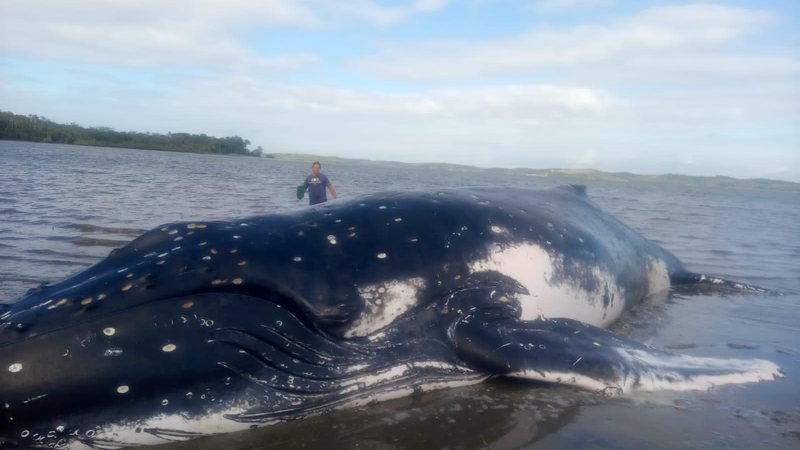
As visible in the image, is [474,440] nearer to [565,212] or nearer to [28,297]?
[28,297]

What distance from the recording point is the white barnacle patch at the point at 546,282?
206 inches

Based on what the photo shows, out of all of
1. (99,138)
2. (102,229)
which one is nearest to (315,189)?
(102,229)

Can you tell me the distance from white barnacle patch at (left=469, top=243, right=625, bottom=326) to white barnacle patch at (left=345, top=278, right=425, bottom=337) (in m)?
0.64

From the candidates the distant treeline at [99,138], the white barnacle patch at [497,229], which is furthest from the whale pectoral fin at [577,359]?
the distant treeline at [99,138]

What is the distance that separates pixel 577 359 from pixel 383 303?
1404 millimetres

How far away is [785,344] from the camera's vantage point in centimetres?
607

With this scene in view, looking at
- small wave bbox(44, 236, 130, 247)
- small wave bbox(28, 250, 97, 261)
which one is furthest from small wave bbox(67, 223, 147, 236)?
small wave bbox(28, 250, 97, 261)

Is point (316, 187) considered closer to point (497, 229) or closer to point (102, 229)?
point (102, 229)

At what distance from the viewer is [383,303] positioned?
4586 mm

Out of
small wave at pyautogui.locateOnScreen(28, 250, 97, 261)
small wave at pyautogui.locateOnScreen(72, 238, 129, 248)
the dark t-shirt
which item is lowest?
small wave at pyautogui.locateOnScreen(28, 250, 97, 261)

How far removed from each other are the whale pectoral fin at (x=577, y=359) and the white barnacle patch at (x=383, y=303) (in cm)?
40

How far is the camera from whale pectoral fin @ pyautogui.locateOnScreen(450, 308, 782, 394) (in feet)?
14.3

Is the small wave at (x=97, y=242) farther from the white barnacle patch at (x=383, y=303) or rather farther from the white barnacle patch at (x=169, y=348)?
the white barnacle patch at (x=169, y=348)

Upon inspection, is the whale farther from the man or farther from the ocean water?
the man
